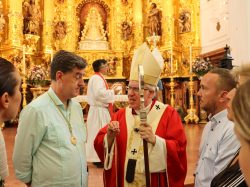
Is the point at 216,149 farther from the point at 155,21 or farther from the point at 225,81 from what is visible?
the point at 155,21

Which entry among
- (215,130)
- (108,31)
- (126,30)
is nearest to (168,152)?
(215,130)

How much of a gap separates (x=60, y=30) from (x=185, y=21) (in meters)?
5.35

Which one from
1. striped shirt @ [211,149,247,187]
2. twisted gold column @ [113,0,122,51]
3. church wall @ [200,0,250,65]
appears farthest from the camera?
twisted gold column @ [113,0,122,51]

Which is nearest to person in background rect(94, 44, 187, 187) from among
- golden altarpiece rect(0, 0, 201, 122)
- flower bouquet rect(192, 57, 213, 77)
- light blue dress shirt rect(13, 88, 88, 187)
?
light blue dress shirt rect(13, 88, 88, 187)

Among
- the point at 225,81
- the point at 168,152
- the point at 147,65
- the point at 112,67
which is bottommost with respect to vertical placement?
the point at 168,152

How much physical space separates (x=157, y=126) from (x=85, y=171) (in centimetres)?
78

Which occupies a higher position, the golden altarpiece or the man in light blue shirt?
the golden altarpiece

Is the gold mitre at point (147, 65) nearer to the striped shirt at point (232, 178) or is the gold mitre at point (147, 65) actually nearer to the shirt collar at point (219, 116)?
the shirt collar at point (219, 116)

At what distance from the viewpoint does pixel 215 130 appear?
9.50 ft

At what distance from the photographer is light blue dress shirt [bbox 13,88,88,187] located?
8.54ft

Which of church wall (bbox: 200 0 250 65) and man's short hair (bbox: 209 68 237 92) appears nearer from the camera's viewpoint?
man's short hair (bbox: 209 68 237 92)

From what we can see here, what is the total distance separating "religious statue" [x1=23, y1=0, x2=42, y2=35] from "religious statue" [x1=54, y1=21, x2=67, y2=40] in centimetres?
82

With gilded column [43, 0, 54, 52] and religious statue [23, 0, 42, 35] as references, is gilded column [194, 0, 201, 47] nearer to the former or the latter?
gilded column [43, 0, 54, 52]

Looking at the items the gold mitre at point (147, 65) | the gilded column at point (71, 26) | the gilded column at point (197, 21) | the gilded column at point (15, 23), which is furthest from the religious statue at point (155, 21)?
the gold mitre at point (147, 65)
